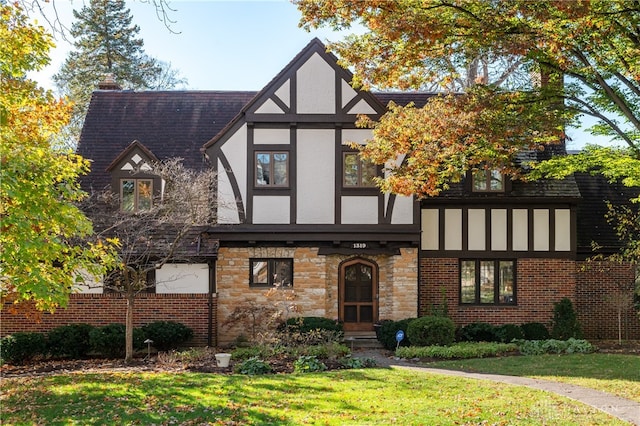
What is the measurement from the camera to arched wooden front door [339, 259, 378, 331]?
19078 mm

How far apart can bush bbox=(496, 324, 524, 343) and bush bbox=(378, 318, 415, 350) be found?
2618 mm

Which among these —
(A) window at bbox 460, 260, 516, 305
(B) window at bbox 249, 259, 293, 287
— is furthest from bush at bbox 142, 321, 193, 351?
(A) window at bbox 460, 260, 516, 305

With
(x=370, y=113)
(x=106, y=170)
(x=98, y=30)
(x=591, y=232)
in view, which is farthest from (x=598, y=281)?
(x=98, y=30)

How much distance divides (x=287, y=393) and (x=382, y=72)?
693 centimetres

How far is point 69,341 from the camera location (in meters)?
16.5

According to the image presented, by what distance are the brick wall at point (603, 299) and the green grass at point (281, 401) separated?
362 inches

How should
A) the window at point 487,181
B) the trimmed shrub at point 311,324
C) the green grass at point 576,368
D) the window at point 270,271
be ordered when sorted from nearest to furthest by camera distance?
the green grass at point 576,368 → the trimmed shrub at point 311,324 → the window at point 270,271 → the window at point 487,181

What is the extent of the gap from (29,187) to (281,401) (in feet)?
17.4

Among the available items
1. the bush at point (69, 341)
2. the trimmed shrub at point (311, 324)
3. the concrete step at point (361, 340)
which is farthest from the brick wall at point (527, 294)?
the bush at point (69, 341)

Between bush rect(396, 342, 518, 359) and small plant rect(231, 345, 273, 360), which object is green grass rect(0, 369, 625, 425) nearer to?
small plant rect(231, 345, 273, 360)

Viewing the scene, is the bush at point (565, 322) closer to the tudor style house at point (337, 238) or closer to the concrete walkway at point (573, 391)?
the tudor style house at point (337, 238)

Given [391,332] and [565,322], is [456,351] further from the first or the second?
[565,322]

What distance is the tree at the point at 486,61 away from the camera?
11.3 meters

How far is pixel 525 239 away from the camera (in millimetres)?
19281
